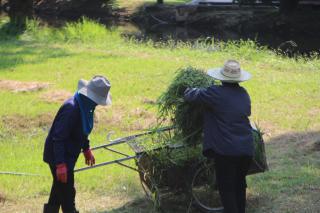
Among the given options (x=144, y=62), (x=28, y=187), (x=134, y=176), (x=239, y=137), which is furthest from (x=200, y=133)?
(x=144, y=62)

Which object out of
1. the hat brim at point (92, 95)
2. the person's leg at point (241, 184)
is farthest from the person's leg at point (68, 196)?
the person's leg at point (241, 184)

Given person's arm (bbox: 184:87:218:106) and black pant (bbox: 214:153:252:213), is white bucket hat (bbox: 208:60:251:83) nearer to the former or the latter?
person's arm (bbox: 184:87:218:106)

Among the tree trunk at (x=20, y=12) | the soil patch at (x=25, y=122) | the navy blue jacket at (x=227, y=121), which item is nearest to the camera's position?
the navy blue jacket at (x=227, y=121)

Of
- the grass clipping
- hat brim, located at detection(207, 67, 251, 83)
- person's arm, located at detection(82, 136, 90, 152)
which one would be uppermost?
hat brim, located at detection(207, 67, 251, 83)

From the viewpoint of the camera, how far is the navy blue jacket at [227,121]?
5203mm

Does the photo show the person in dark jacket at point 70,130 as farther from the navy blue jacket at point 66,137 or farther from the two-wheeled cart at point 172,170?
the two-wheeled cart at point 172,170

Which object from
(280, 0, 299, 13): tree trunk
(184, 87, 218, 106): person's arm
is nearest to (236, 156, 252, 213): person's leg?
(184, 87, 218, 106): person's arm

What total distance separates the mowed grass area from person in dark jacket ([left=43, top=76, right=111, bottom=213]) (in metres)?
0.97

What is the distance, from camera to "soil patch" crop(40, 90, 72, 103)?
11752mm

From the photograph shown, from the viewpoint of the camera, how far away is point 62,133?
536 centimetres

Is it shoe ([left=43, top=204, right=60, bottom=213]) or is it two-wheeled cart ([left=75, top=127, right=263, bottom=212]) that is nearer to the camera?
shoe ([left=43, top=204, right=60, bottom=213])

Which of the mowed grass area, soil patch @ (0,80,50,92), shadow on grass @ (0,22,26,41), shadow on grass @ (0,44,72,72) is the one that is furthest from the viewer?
shadow on grass @ (0,22,26,41)

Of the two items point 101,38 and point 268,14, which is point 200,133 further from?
point 268,14

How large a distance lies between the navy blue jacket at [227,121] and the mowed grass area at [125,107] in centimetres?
124
